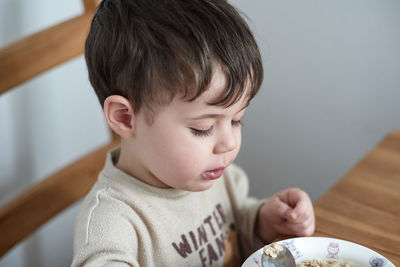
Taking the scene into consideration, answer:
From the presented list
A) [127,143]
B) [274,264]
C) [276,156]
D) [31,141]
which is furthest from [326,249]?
[276,156]

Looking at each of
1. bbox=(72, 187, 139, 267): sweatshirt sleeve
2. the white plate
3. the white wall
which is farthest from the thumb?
the white wall

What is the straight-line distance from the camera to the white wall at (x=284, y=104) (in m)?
1.12

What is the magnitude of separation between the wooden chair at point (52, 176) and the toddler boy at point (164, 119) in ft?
0.35

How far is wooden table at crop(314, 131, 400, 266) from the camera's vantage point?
691 mm

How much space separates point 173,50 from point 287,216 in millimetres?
→ 283

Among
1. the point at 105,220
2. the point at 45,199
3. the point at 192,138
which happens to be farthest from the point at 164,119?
the point at 45,199

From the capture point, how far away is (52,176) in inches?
35.4

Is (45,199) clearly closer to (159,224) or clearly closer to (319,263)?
(159,224)

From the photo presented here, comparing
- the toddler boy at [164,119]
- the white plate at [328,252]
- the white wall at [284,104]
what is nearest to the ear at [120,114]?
the toddler boy at [164,119]

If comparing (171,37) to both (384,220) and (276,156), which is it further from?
(276,156)

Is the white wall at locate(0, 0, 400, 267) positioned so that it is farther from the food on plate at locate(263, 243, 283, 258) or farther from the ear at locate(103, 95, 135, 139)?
the food on plate at locate(263, 243, 283, 258)

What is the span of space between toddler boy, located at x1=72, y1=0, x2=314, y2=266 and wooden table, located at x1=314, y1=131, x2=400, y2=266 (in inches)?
1.3

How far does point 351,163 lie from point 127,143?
0.77 meters

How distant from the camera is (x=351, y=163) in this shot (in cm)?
139
